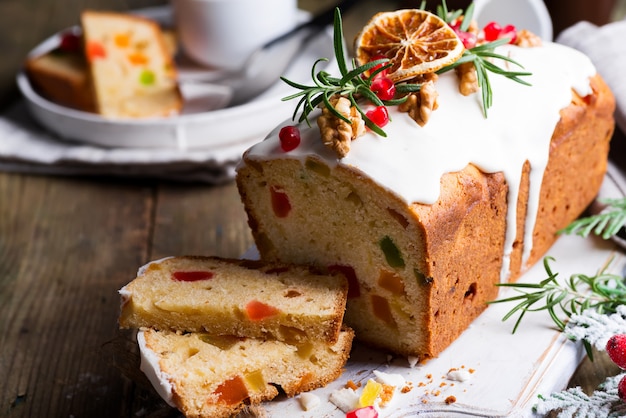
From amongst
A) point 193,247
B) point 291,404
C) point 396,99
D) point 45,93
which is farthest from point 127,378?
point 45,93

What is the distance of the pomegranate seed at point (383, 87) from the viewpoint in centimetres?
251

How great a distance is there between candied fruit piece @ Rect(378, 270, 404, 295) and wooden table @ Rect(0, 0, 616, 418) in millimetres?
Answer: 714

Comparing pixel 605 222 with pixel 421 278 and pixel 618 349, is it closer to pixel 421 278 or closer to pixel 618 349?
pixel 618 349

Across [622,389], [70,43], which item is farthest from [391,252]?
[70,43]

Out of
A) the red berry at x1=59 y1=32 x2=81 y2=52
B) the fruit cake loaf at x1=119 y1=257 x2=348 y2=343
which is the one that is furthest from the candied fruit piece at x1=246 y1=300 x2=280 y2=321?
the red berry at x1=59 y1=32 x2=81 y2=52

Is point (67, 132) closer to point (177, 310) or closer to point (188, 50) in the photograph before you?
point (188, 50)

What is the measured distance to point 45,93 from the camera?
4430mm

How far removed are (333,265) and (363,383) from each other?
0.37 metres

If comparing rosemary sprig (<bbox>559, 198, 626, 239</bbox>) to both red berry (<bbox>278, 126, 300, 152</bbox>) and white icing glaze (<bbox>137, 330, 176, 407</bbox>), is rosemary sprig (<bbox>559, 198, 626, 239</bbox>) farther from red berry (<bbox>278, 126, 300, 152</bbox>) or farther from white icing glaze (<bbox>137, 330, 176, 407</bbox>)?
white icing glaze (<bbox>137, 330, 176, 407</bbox>)

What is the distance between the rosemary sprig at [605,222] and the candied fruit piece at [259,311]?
122 cm

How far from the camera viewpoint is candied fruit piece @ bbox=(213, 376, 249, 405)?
240cm

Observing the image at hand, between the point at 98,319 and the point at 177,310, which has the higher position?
the point at 177,310

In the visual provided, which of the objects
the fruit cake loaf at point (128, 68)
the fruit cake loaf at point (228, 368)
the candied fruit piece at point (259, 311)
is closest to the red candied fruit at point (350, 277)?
the fruit cake loaf at point (228, 368)

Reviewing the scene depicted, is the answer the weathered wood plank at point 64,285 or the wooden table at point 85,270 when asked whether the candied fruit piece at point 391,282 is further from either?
the weathered wood plank at point 64,285
